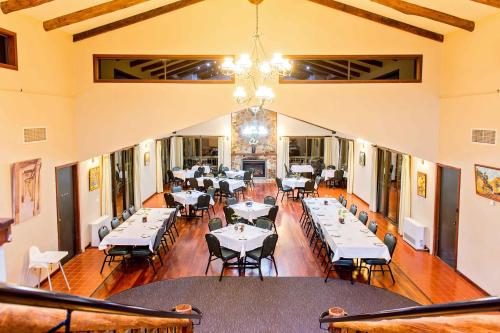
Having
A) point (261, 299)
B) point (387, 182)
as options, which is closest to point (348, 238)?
point (261, 299)

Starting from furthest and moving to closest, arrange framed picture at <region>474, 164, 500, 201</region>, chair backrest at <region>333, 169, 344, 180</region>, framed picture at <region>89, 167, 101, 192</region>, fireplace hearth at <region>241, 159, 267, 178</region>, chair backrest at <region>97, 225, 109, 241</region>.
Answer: fireplace hearth at <region>241, 159, 267, 178</region> < chair backrest at <region>333, 169, 344, 180</region> < framed picture at <region>89, 167, 101, 192</region> < chair backrest at <region>97, 225, 109, 241</region> < framed picture at <region>474, 164, 500, 201</region>

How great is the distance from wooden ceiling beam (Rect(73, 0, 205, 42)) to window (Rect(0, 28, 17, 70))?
2460mm

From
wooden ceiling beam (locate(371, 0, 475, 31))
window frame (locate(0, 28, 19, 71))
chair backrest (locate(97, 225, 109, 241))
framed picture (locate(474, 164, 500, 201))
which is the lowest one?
chair backrest (locate(97, 225, 109, 241))

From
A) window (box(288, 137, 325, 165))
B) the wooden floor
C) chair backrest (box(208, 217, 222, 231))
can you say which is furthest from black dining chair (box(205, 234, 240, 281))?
window (box(288, 137, 325, 165))

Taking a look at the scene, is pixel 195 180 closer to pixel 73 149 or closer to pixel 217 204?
pixel 217 204

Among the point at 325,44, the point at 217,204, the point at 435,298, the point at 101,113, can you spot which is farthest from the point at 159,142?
the point at 435,298

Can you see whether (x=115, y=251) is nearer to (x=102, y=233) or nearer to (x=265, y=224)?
(x=102, y=233)

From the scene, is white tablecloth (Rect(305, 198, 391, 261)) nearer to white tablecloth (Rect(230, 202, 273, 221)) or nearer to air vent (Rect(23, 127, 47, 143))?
white tablecloth (Rect(230, 202, 273, 221))

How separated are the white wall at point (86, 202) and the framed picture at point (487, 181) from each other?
845 cm

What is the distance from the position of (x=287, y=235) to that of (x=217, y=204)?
4765 millimetres

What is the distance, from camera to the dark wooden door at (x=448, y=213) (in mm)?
9086

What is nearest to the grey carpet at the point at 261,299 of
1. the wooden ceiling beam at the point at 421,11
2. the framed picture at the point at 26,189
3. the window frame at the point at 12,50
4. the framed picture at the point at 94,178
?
the framed picture at the point at 26,189

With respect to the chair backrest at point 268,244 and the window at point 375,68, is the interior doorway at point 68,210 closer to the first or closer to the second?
the chair backrest at point 268,244

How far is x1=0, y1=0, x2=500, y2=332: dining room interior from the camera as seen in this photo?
7.46 meters
